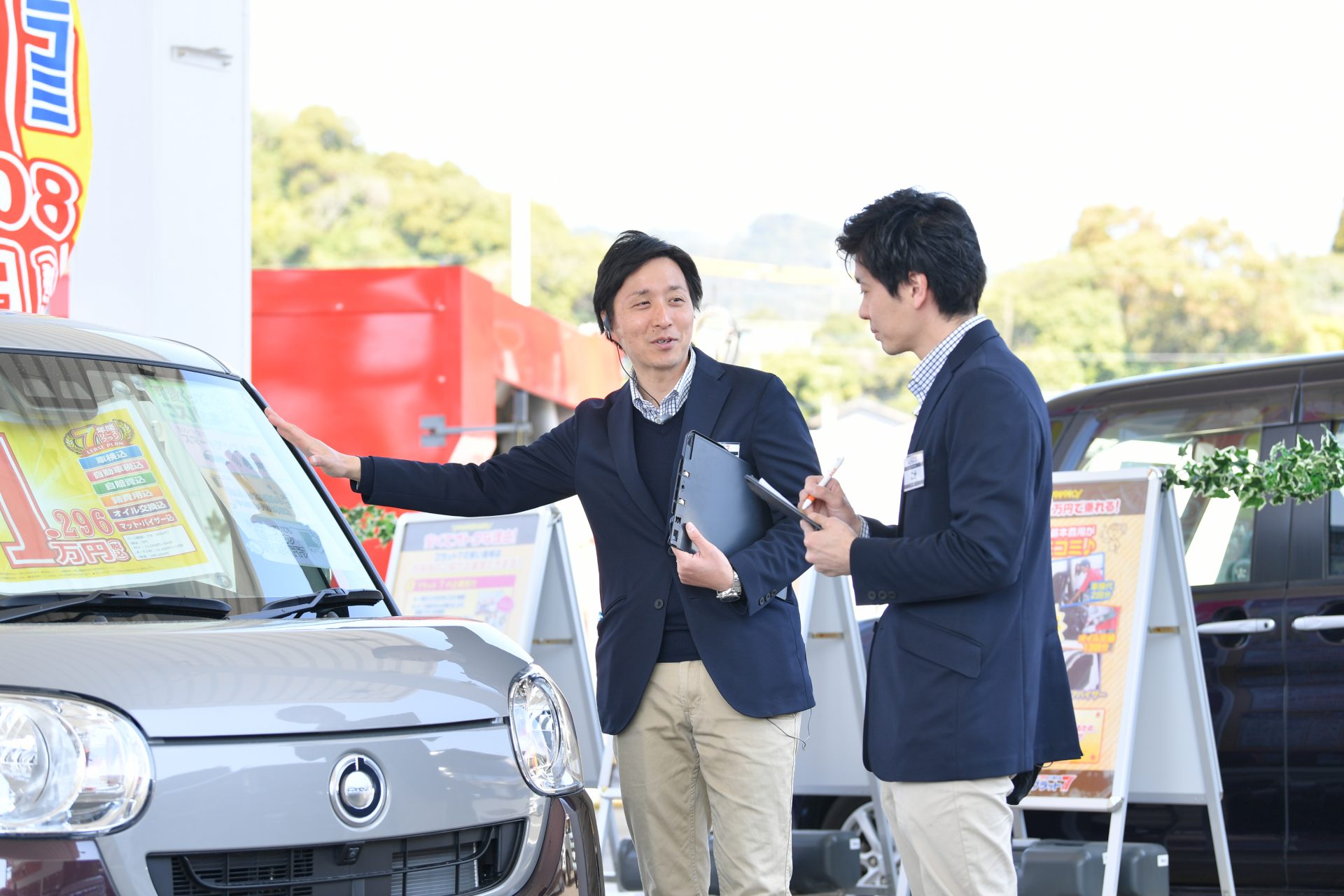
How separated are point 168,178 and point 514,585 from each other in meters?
2.16

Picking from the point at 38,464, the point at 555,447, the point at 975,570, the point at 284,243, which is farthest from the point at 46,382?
the point at 284,243

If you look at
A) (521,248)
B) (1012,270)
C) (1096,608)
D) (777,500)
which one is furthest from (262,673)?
(1012,270)

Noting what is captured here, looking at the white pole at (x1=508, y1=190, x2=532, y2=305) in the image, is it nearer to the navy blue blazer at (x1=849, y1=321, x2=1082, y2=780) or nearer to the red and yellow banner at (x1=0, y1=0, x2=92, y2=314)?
the red and yellow banner at (x1=0, y1=0, x2=92, y2=314)

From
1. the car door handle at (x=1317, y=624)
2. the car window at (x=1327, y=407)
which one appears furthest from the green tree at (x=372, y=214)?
the car door handle at (x=1317, y=624)

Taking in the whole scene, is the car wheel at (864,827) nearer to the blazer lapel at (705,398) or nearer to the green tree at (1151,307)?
the blazer lapel at (705,398)

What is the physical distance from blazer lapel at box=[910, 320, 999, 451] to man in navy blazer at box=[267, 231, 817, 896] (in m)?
0.55

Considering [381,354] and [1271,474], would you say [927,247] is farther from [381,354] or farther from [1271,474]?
[381,354]

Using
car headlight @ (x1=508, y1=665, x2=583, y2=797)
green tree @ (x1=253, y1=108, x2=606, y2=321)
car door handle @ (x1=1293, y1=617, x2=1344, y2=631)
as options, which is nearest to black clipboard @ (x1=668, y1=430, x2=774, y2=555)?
car headlight @ (x1=508, y1=665, x2=583, y2=797)

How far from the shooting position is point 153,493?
301cm

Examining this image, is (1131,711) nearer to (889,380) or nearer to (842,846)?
(842,846)

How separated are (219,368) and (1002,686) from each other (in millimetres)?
1935

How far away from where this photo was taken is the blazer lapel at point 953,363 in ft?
9.03

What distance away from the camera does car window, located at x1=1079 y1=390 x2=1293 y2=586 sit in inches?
197

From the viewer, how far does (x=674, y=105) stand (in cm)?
10238
